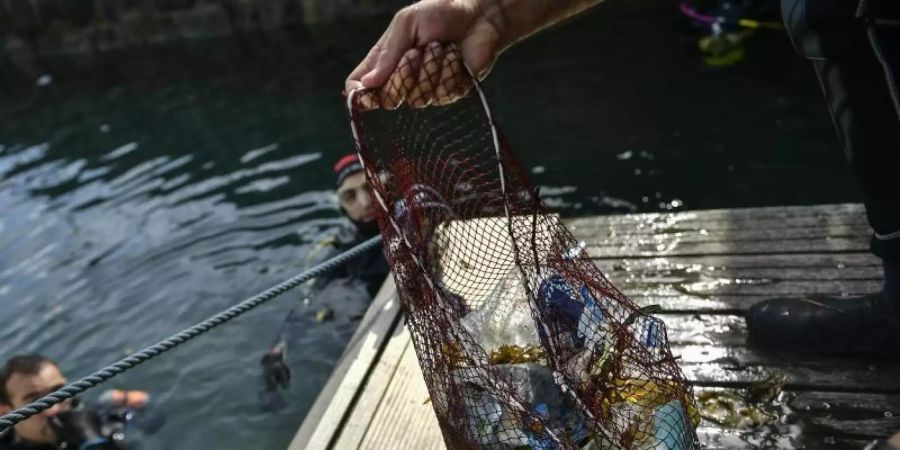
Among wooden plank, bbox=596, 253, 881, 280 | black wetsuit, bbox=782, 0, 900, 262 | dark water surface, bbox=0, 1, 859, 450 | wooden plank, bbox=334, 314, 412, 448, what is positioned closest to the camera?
black wetsuit, bbox=782, 0, 900, 262

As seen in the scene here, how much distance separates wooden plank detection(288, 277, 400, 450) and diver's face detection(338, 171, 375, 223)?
160cm

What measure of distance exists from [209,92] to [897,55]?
467 inches

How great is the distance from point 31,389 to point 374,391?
93.2 inches

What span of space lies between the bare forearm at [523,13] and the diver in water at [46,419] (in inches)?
139

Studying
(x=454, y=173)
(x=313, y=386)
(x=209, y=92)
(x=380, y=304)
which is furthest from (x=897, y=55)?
(x=209, y=92)

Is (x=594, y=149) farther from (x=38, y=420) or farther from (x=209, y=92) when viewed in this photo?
(x=209, y=92)

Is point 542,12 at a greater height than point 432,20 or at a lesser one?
lesser

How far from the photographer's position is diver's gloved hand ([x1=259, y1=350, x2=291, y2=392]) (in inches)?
178

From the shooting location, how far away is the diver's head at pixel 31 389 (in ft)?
12.8

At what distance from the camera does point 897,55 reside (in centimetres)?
192

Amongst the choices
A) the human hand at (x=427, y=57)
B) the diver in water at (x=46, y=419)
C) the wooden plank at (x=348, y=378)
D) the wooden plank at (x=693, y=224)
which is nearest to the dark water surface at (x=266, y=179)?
the diver in water at (x=46, y=419)

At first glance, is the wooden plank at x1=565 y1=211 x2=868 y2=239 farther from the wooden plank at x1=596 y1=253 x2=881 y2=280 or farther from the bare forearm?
the bare forearm

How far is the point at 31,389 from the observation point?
3.88m

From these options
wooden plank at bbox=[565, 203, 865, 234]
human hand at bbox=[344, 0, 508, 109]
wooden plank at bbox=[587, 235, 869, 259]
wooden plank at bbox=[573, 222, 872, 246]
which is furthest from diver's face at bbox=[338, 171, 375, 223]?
human hand at bbox=[344, 0, 508, 109]
